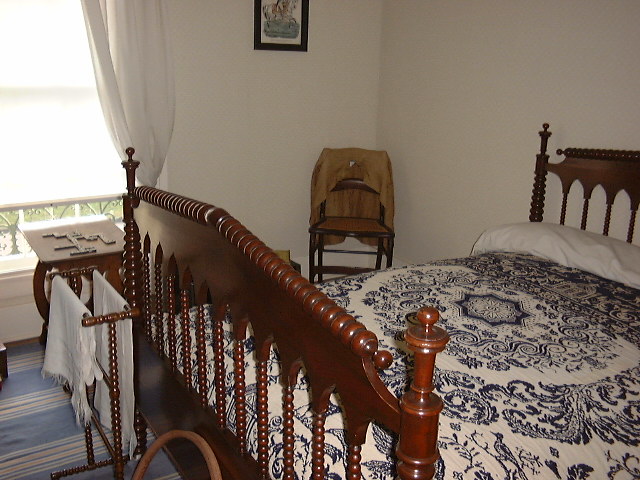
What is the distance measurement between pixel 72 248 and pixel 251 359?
150cm

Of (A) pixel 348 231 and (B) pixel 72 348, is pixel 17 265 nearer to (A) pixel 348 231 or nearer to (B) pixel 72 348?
(B) pixel 72 348

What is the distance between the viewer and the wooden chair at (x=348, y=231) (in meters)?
3.71

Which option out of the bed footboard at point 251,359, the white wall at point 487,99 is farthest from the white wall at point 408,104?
the bed footboard at point 251,359

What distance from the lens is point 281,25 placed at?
379cm

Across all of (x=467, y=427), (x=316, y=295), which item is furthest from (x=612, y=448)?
(x=316, y=295)

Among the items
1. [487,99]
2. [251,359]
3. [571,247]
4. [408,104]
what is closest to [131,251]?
[251,359]

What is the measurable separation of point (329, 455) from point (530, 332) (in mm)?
892

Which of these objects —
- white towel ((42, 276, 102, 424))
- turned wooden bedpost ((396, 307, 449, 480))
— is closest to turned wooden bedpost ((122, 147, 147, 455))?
white towel ((42, 276, 102, 424))

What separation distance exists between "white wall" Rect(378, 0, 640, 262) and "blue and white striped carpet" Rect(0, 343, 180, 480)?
233cm

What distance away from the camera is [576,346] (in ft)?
5.73

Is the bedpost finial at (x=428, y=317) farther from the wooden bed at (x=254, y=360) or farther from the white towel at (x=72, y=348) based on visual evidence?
the white towel at (x=72, y=348)

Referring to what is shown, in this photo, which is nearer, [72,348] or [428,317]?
[428,317]

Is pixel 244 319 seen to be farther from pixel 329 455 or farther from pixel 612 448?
pixel 612 448

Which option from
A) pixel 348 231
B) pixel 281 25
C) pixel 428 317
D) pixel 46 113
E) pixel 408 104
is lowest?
pixel 348 231
